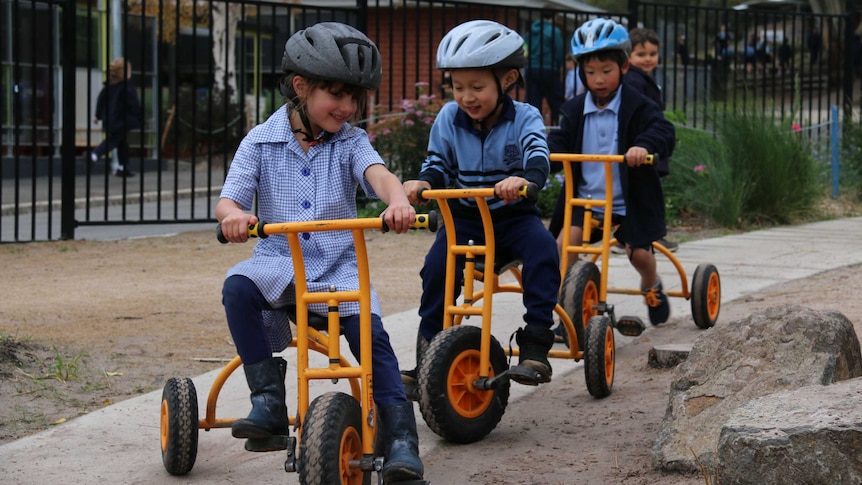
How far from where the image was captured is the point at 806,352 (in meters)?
3.98

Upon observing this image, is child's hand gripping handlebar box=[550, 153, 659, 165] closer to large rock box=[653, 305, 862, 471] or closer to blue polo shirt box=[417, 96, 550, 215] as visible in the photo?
blue polo shirt box=[417, 96, 550, 215]

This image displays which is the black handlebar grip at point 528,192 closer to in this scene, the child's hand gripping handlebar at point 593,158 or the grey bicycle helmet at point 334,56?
the grey bicycle helmet at point 334,56

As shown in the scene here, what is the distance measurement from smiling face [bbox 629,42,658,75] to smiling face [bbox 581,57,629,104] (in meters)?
1.66

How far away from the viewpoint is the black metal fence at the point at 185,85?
34.0ft

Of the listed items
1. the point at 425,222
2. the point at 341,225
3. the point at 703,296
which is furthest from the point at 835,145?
the point at 341,225

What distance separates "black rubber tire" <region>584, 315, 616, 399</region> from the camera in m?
4.89

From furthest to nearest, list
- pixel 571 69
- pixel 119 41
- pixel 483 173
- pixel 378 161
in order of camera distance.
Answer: pixel 119 41 < pixel 571 69 < pixel 483 173 < pixel 378 161

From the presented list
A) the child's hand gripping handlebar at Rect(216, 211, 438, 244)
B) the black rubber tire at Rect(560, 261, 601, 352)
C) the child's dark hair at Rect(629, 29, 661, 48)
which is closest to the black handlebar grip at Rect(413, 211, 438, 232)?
the child's hand gripping handlebar at Rect(216, 211, 438, 244)

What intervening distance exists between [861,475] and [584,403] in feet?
6.74

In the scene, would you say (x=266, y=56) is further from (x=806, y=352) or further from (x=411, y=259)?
(x=806, y=352)

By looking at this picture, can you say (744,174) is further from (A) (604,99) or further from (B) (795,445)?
(B) (795,445)

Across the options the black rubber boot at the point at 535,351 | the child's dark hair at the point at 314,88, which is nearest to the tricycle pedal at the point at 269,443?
the child's dark hair at the point at 314,88

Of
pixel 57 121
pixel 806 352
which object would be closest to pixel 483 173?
pixel 806 352

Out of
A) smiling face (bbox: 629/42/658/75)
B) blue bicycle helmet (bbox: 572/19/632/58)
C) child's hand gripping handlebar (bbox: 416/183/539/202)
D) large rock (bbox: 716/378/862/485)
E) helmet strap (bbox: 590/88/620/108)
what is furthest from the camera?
smiling face (bbox: 629/42/658/75)
